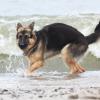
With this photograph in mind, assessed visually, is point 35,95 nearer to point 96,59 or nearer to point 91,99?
point 91,99

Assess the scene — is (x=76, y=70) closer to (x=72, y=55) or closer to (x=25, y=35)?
(x=72, y=55)

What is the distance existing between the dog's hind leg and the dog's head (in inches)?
23.3

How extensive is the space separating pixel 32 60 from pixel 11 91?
2.47 metres

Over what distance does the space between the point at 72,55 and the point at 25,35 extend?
0.95 meters

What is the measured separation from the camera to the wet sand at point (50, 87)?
6.13m

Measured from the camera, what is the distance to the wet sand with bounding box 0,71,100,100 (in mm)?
6125

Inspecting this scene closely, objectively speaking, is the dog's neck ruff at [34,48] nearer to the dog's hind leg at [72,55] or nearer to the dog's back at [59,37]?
the dog's back at [59,37]

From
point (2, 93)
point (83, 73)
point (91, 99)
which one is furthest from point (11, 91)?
point (83, 73)

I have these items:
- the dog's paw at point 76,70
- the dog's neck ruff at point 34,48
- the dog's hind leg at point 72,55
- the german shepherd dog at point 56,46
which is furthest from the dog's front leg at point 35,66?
the dog's paw at point 76,70

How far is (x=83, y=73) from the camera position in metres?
8.80

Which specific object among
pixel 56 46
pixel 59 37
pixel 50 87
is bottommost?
pixel 50 87

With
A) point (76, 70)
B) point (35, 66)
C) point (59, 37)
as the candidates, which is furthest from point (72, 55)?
point (35, 66)

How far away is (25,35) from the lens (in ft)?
28.0

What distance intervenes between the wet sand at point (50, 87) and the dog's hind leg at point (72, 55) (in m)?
0.36
